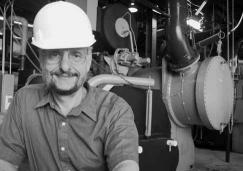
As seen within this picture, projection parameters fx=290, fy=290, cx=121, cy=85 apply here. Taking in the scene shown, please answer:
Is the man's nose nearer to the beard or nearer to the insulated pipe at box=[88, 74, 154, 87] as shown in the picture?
the beard

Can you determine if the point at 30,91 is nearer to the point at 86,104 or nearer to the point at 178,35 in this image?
the point at 86,104

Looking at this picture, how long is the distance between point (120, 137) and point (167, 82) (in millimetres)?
1779

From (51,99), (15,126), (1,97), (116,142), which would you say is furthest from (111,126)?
(1,97)

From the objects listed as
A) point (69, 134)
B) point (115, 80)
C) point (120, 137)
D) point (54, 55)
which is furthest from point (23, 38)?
point (120, 137)

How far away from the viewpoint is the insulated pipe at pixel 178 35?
249 centimetres

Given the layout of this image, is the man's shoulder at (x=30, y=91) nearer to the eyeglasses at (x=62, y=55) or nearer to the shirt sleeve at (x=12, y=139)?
the shirt sleeve at (x=12, y=139)

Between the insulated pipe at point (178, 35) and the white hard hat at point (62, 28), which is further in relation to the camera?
the insulated pipe at point (178, 35)

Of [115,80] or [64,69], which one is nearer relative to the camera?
[64,69]

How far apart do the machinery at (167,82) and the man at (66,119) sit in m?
0.92

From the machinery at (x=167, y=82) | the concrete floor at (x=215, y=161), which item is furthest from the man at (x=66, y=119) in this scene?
the concrete floor at (x=215, y=161)

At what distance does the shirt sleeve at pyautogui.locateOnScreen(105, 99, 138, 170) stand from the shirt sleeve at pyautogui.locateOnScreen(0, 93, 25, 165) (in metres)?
0.38

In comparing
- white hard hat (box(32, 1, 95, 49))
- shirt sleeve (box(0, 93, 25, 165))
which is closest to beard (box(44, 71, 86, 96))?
white hard hat (box(32, 1, 95, 49))

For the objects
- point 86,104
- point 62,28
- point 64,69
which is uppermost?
point 62,28

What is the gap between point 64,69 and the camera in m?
1.10
